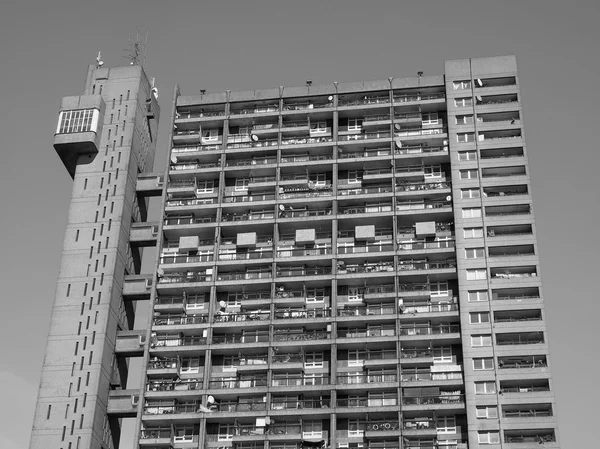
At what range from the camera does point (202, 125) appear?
123 m

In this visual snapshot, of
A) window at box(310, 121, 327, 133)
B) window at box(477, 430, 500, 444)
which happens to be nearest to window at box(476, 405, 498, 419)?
window at box(477, 430, 500, 444)

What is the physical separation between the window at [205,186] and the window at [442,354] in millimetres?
32425

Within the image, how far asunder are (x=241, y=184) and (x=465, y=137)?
25.5 meters

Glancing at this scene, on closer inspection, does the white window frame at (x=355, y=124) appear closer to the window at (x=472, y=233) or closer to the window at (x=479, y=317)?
the window at (x=472, y=233)

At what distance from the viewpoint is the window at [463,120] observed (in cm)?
11550

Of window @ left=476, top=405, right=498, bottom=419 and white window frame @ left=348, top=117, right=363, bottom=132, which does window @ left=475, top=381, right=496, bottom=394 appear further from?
white window frame @ left=348, top=117, right=363, bottom=132

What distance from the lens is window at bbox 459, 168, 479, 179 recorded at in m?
112

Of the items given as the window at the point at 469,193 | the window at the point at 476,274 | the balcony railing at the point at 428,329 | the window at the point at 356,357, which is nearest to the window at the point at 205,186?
the window at the point at 356,357

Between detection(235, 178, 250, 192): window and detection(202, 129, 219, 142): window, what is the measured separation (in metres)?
6.43

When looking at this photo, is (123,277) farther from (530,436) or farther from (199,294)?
(530,436)

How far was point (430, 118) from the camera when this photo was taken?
119250mm

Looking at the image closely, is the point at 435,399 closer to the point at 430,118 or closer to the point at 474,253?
the point at 474,253

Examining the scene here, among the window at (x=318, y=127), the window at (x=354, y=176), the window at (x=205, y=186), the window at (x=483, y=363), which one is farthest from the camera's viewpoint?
the window at (x=318, y=127)

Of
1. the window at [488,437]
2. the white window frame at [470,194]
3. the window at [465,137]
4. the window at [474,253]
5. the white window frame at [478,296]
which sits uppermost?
the window at [465,137]
